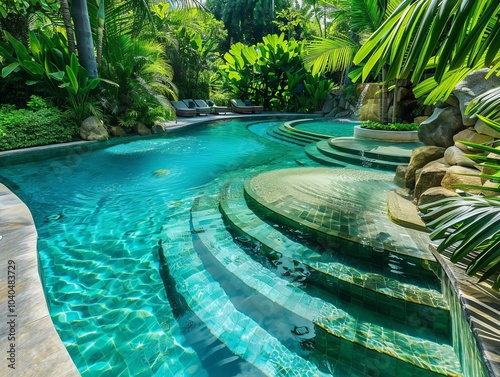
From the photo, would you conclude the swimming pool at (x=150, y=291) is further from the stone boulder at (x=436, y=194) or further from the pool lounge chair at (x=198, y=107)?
the pool lounge chair at (x=198, y=107)

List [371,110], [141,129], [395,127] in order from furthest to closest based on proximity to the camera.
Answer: [371,110]
[141,129]
[395,127]

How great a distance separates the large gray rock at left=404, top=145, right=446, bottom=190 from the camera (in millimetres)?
4098

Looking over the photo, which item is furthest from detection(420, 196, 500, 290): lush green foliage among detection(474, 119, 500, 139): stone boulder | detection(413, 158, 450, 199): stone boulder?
detection(474, 119, 500, 139): stone boulder

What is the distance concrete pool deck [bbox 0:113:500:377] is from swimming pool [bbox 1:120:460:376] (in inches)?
19.8

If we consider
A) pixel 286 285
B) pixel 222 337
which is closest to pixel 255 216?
Answer: pixel 286 285

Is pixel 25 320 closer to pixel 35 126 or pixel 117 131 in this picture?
pixel 35 126

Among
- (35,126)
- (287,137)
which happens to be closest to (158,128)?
(35,126)

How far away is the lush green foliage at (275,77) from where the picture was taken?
20.3 meters

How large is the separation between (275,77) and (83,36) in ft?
45.5

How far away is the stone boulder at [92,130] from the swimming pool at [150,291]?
412cm

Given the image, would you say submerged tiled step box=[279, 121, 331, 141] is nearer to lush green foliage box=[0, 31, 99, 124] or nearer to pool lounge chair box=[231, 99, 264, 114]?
lush green foliage box=[0, 31, 99, 124]

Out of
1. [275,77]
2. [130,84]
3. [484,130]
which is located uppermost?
[275,77]

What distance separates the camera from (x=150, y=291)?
2818 millimetres

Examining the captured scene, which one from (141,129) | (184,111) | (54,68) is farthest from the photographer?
(184,111)
